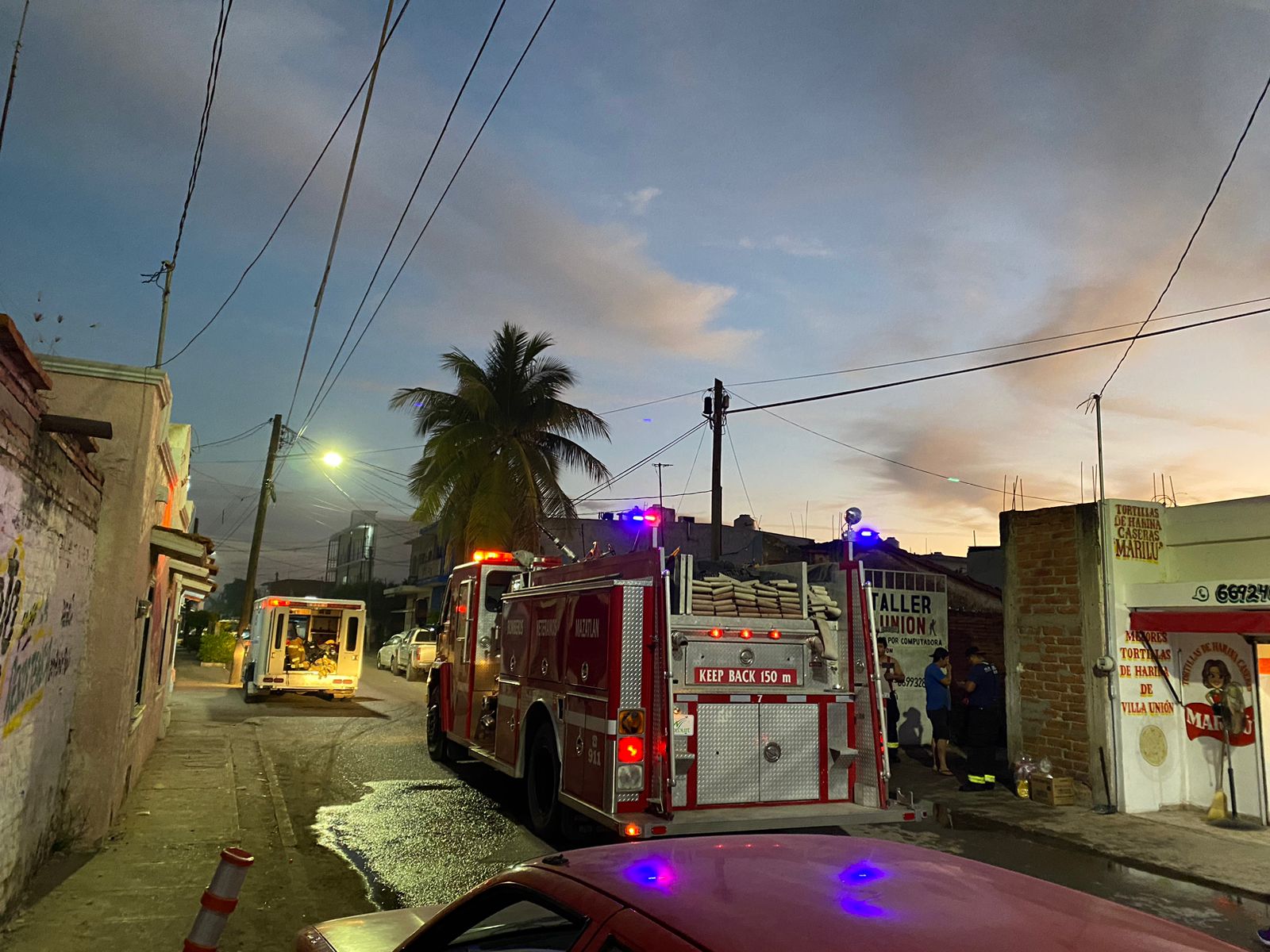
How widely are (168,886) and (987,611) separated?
15540 millimetres

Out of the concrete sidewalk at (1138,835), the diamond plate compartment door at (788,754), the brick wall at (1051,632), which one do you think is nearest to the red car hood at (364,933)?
the diamond plate compartment door at (788,754)

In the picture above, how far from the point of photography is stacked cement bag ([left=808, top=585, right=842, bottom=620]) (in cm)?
806

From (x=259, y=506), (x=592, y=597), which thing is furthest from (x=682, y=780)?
(x=259, y=506)

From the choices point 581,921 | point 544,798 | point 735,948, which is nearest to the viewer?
point 735,948

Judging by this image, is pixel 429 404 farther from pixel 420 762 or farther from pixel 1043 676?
pixel 1043 676

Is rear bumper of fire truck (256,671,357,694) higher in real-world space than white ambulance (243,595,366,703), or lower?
lower

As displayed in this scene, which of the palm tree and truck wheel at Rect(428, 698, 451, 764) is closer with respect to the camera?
truck wheel at Rect(428, 698, 451, 764)

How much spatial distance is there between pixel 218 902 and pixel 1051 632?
9.88 metres

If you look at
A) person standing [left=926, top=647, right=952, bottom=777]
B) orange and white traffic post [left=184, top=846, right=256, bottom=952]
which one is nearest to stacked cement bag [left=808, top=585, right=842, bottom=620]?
person standing [left=926, top=647, right=952, bottom=777]

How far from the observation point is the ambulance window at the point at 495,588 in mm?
11516

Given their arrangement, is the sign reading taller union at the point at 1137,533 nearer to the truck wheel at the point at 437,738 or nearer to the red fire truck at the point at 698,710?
the red fire truck at the point at 698,710

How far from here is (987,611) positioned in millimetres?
18078

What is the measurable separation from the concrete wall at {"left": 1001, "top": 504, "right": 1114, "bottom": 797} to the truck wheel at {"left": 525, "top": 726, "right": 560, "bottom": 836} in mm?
5999

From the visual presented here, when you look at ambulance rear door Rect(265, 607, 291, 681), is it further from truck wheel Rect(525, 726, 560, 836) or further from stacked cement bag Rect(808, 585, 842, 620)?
stacked cement bag Rect(808, 585, 842, 620)
